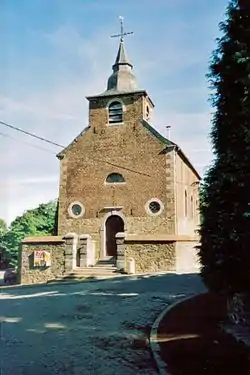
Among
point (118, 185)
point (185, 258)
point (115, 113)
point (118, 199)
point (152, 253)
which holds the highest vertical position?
point (115, 113)

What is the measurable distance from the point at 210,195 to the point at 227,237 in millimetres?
1116

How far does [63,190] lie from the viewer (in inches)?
1020

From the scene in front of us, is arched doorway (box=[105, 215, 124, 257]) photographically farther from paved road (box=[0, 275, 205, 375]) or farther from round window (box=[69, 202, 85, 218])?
paved road (box=[0, 275, 205, 375])

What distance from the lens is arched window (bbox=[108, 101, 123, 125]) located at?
86.0 feet

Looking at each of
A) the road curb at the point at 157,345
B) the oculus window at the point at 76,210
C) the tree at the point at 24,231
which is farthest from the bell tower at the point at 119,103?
the road curb at the point at 157,345

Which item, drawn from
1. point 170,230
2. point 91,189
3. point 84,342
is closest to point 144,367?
point 84,342

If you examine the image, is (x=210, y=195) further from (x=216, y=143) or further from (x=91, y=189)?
(x=91, y=189)

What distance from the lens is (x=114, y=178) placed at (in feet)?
82.5

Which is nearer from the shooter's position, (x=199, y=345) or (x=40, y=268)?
(x=199, y=345)

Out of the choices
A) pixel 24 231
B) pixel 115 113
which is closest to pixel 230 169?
pixel 115 113

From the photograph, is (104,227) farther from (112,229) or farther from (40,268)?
(40,268)

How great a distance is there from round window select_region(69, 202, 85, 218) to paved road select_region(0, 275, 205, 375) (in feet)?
35.5

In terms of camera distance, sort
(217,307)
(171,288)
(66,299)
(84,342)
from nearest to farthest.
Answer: (84,342) < (217,307) < (66,299) < (171,288)

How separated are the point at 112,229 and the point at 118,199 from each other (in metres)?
2.05
